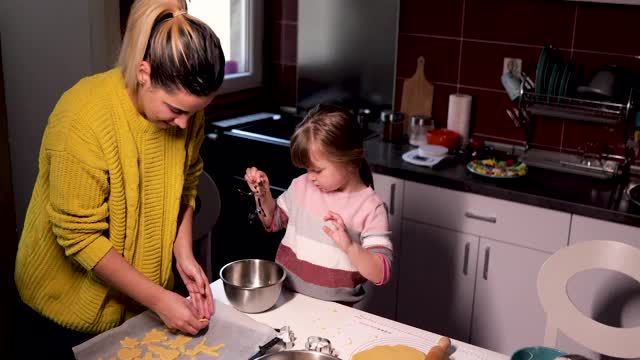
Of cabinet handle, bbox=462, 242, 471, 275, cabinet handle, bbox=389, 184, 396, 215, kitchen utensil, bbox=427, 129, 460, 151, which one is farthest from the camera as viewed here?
kitchen utensil, bbox=427, 129, 460, 151

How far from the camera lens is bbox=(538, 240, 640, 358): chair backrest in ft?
5.23

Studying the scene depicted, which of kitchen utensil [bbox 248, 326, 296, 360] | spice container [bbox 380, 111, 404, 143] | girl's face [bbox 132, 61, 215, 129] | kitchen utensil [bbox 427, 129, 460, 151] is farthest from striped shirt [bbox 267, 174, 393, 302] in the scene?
spice container [bbox 380, 111, 404, 143]

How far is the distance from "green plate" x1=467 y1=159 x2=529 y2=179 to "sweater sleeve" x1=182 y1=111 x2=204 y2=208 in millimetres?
1251

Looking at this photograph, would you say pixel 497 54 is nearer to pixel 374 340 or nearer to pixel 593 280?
pixel 593 280

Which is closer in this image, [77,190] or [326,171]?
[77,190]

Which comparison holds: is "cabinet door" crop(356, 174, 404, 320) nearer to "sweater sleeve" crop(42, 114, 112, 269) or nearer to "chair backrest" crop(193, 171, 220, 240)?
"chair backrest" crop(193, 171, 220, 240)

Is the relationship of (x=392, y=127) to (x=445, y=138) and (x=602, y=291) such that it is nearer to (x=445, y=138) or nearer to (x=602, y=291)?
(x=445, y=138)

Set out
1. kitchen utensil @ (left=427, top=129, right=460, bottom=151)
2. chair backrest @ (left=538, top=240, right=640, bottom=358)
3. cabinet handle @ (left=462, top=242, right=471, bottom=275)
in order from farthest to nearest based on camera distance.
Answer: kitchen utensil @ (left=427, top=129, right=460, bottom=151)
cabinet handle @ (left=462, top=242, right=471, bottom=275)
chair backrest @ (left=538, top=240, right=640, bottom=358)

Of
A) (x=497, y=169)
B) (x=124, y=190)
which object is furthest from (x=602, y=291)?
(x=124, y=190)

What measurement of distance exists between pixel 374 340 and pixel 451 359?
173mm

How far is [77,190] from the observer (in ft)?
4.63

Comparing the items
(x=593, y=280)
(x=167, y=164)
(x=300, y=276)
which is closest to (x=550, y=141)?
(x=593, y=280)

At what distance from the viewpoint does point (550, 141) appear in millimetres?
2914

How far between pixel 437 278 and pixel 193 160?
133 centimetres
